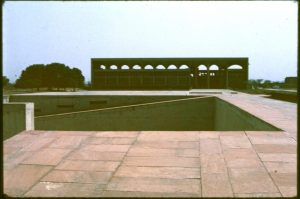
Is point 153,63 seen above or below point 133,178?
above

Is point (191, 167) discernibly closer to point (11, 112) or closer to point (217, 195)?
point (217, 195)

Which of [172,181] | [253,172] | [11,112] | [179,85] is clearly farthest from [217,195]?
[179,85]

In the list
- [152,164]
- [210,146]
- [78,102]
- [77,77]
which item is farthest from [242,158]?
[77,77]

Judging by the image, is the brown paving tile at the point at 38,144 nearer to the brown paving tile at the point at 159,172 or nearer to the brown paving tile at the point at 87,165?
the brown paving tile at the point at 87,165

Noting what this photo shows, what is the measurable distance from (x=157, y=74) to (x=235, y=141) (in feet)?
157

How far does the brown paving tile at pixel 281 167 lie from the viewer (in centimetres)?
407

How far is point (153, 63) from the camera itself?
53344 mm

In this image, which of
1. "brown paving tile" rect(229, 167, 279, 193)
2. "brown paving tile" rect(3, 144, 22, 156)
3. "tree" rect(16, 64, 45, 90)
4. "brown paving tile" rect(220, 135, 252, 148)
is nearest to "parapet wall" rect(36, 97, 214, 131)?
"brown paving tile" rect(220, 135, 252, 148)

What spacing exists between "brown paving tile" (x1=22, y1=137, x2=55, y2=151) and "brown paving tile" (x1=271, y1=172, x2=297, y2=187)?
3723 mm

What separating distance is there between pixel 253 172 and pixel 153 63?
49848mm

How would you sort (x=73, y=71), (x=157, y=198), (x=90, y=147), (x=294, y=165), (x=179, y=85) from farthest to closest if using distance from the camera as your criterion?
(x=73, y=71), (x=179, y=85), (x=90, y=147), (x=294, y=165), (x=157, y=198)

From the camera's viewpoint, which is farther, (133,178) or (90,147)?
(90,147)

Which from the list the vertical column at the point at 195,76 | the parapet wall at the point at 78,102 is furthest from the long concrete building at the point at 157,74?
the parapet wall at the point at 78,102

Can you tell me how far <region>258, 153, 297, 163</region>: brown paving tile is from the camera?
4.51 metres
